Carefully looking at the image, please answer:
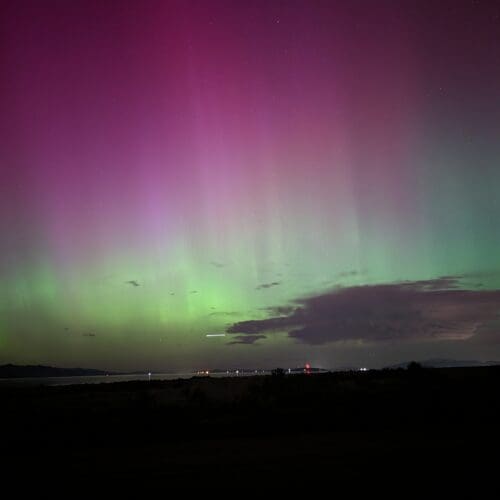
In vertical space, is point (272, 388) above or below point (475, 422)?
above

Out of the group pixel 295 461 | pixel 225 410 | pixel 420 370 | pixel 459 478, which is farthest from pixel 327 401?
pixel 420 370

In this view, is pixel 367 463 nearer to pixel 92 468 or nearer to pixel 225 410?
pixel 92 468

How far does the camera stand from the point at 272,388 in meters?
32.9

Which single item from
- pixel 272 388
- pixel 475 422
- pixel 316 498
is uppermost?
pixel 272 388

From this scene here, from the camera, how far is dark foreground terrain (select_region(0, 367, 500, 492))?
11336 mm

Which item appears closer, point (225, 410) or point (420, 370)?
point (225, 410)

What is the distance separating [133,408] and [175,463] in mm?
11708

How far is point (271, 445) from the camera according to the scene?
49.5 feet

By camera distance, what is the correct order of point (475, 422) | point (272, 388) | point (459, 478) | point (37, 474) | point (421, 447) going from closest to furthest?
point (459, 478)
point (37, 474)
point (421, 447)
point (475, 422)
point (272, 388)

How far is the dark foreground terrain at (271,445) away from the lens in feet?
37.2

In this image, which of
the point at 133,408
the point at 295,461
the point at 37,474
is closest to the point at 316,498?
the point at 295,461

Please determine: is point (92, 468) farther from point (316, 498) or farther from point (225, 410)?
point (225, 410)

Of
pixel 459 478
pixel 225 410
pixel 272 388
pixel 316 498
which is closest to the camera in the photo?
pixel 316 498

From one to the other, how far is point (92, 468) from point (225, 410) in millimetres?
10678
